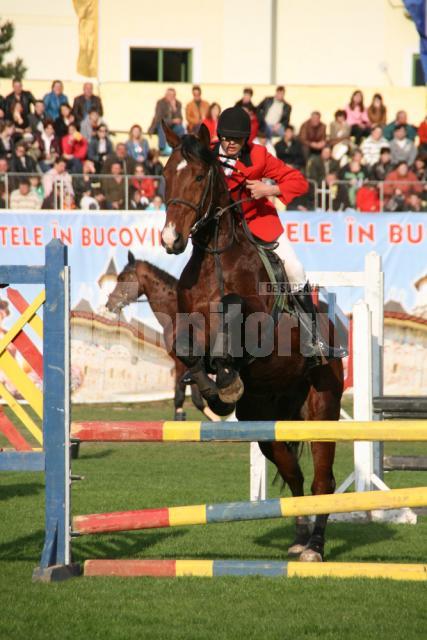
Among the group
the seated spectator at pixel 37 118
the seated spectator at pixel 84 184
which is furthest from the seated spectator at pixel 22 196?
the seated spectator at pixel 37 118

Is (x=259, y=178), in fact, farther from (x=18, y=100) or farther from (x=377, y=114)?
(x=377, y=114)

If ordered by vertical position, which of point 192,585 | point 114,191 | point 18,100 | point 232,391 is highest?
point 18,100

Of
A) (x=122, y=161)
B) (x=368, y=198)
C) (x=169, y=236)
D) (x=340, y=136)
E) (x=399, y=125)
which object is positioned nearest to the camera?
(x=169, y=236)

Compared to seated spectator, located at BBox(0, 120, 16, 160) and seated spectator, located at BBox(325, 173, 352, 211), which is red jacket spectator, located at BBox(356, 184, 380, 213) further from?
seated spectator, located at BBox(0, 120, 16, 160)

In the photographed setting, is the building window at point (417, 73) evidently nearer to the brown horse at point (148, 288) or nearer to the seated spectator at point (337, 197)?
the seated spectator at point (337, 197)

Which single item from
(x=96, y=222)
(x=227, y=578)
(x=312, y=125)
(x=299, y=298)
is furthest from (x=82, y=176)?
(x=227, y=578)

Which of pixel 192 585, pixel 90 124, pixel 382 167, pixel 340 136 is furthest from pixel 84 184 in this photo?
pixel 192 585

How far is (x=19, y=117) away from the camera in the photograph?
2061 cm

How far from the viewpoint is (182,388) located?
15195mm

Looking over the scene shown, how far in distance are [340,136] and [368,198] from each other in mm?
2988

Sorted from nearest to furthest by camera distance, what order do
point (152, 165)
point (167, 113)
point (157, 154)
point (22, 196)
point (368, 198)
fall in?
point (22, 196) < point (368, 198) < point (152, 165) < point (157, 154) < point (167, 113)

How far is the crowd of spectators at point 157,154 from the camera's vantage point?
19.1 m

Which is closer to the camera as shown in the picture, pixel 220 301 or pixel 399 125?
pixel 220 301

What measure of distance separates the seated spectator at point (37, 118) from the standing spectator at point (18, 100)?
0.13 m
